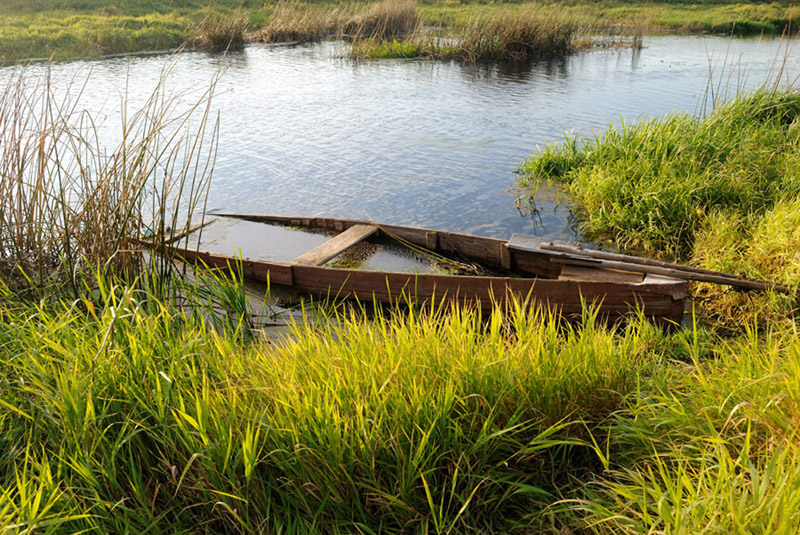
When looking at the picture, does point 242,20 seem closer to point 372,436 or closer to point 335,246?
point 335,246

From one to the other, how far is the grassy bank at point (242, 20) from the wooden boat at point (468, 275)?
478 inches

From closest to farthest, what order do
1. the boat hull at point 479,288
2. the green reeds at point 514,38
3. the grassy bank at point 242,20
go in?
the boat hull at point 479,288 → the green reeds at point 514,38 → the grassy bank at point 242,20

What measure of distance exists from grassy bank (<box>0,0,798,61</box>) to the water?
161 cm

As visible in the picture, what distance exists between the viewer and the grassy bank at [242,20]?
19422mm

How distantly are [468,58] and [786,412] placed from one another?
59.4ft

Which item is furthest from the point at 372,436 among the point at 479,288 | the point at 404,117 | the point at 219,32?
the point at 219,32

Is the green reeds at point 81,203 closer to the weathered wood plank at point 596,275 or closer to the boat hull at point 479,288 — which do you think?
the boat hull at point 479,288

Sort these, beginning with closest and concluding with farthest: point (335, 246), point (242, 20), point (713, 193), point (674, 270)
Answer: point (674, 270) < point (335, 246) < point (713, 193) < point (242, 20)

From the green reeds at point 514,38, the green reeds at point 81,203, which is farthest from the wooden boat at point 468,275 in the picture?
the green reeds at point 514,38

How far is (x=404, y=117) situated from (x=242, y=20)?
504 inches

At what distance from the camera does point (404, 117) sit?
1281cm

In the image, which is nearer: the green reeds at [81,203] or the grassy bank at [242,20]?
the green reeds at [81,203]

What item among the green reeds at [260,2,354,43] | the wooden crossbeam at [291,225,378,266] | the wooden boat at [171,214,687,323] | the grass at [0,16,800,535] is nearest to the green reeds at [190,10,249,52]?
the green reeds at [260,2,354,43]

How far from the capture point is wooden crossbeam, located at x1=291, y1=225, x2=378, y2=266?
18.8ft
